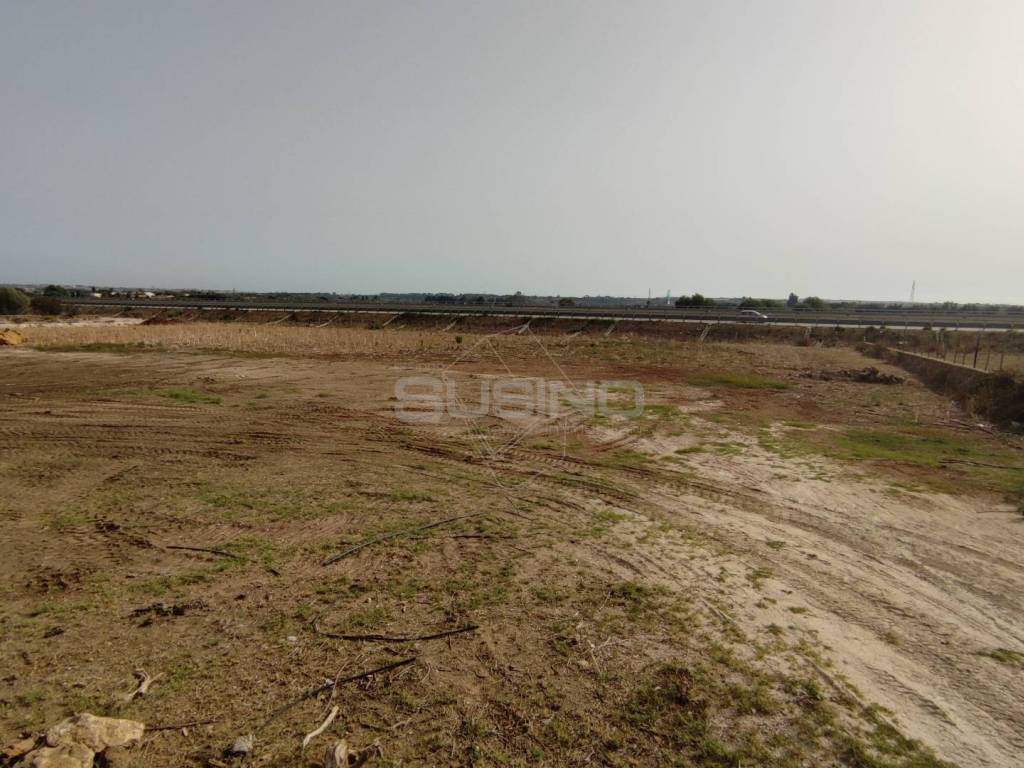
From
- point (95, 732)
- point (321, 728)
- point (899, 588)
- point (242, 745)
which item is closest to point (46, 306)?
point (95, 732)

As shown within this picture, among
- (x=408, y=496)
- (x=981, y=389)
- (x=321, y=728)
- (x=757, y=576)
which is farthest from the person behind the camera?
(x=981, y=389)

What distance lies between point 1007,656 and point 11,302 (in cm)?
9510

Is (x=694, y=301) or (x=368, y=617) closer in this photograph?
(x=368, y=617)

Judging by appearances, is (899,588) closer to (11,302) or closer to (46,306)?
(46,306)

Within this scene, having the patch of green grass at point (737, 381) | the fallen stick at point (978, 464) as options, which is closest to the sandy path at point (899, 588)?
the fallen stick at point (978, 464)

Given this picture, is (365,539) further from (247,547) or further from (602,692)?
(602,692)

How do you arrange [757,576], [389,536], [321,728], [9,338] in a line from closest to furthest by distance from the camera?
[321,728]
[757,576]
[389,536]
[9,338]

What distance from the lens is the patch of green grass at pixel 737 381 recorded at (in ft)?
79.6

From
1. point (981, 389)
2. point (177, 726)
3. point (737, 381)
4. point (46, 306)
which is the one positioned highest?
point (46, 306)

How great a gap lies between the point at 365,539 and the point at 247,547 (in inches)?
68.9

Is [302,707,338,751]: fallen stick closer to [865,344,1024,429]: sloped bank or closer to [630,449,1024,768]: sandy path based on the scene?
[630,449,1024,768]: sandy path

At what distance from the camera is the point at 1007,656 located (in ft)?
18.6

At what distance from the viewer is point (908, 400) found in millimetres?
21016

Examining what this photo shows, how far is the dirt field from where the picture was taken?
465 centimetres
